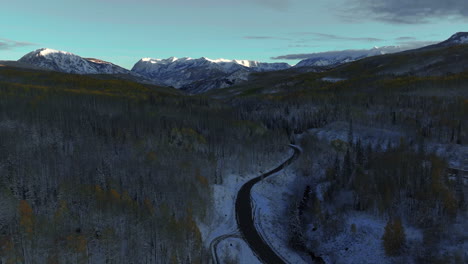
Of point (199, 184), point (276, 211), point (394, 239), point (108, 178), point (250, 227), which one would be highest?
point (108, 178)

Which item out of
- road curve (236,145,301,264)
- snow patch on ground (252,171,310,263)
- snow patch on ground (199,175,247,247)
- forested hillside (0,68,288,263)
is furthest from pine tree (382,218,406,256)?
forested hillside (0,68,288,263)

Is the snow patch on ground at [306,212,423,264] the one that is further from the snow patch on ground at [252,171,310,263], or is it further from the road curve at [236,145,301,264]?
the road curve at [236,145,301,264]

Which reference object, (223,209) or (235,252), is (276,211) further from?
(235,252)

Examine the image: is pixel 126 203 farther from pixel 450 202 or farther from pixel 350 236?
pixel 450 202

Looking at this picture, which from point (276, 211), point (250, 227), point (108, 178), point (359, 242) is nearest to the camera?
point (359, 242)

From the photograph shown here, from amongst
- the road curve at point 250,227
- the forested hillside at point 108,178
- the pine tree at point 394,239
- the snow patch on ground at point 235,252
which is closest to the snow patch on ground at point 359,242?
the pine tree at point 394,239

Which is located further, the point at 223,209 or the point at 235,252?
the point at 223,209

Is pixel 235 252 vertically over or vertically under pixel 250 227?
under

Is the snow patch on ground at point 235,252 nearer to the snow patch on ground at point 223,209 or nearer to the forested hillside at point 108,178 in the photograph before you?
the snow patch on ground at point 223,209

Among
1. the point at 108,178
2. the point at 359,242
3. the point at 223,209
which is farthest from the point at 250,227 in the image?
the point at 108,178
